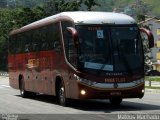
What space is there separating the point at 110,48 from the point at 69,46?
1553 mm

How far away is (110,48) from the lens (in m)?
18.4

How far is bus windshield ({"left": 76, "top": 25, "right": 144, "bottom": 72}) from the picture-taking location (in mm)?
18219

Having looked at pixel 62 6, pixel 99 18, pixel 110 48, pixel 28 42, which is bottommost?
pixel 110 48

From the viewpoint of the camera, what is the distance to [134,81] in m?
18.5

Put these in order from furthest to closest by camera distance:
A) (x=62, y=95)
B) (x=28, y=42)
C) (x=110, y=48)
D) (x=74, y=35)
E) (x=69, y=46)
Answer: (x=28, y=42) < (x=62, y=95) < (x=69, y=46) < (x=110, y=48) < (x=74, y=35)

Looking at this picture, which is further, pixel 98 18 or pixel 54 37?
pixel 54 37

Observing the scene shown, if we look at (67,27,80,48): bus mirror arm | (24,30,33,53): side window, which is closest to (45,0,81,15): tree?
(24,30,33,53): side window

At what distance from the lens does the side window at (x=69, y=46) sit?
732 inches

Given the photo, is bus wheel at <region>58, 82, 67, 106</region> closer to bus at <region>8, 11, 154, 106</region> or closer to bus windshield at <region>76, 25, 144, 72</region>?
bus at <region>8, 11, 154, 106</region>

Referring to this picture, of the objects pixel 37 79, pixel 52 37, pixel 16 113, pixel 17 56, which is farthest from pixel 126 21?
pixel 17 56

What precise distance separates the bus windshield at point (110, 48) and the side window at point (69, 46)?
1.31ft

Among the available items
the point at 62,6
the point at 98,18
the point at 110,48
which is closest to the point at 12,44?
the point at 98,18

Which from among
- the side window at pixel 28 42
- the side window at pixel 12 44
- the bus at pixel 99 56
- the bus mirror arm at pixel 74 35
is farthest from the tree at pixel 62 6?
the bus mirror arm at pixel 74 35

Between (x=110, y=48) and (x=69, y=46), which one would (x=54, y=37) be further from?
(x=110, y=48)
